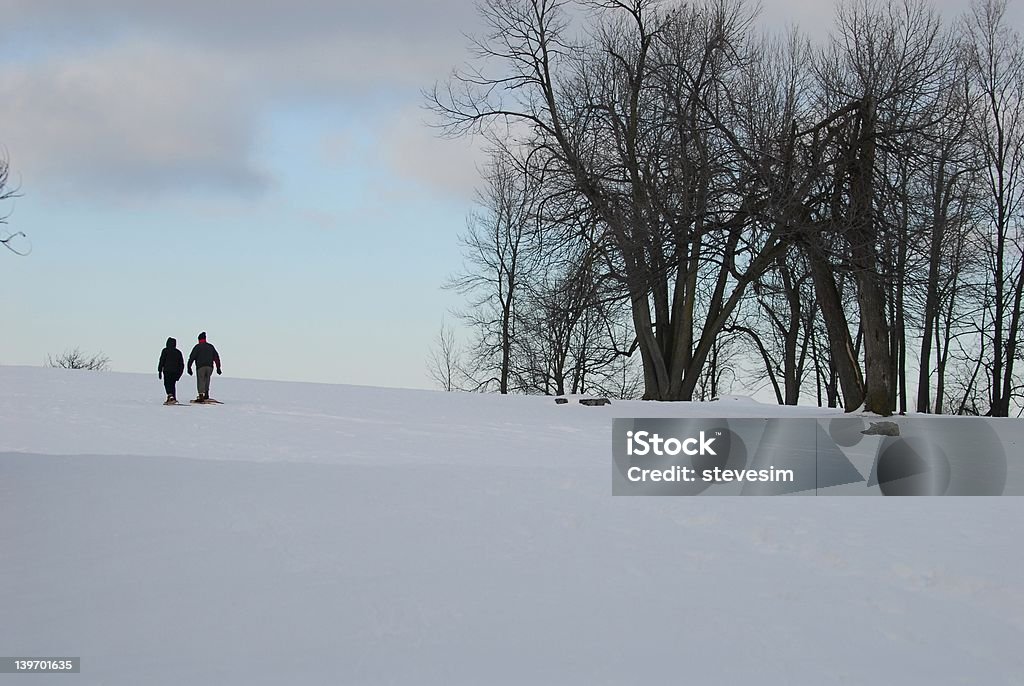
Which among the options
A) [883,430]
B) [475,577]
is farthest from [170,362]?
[475,577]

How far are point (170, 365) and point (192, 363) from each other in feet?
2.26

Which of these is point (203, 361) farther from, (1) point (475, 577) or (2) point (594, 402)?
(1) point (475, 577)

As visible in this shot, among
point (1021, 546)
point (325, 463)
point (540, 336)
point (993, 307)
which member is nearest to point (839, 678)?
point (1021, 546)

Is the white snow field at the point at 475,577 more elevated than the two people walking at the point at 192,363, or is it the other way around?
the two people walking at the point at 192,363

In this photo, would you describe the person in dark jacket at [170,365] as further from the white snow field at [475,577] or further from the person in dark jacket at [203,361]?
the white snow field at [475,577]

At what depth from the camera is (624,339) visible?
130 feet

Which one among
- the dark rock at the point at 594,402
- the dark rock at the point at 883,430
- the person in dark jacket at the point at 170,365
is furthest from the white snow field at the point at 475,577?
the dark rock at the point at 594,402

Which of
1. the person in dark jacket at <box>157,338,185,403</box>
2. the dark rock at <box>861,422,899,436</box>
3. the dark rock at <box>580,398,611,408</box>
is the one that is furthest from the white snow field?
the dark rock at <box>580,398,611,408</box>

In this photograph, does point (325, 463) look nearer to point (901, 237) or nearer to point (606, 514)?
point (606, 514)

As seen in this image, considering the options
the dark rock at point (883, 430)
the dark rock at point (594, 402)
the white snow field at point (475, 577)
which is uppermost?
the dark rock at point (594, 402)

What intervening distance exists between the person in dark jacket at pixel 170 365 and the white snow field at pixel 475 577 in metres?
9.21

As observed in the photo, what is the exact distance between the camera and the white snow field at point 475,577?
5.71 meters

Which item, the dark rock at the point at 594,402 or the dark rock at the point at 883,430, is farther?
the dark rock at the point at 594,402

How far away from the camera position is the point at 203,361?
931 inches
